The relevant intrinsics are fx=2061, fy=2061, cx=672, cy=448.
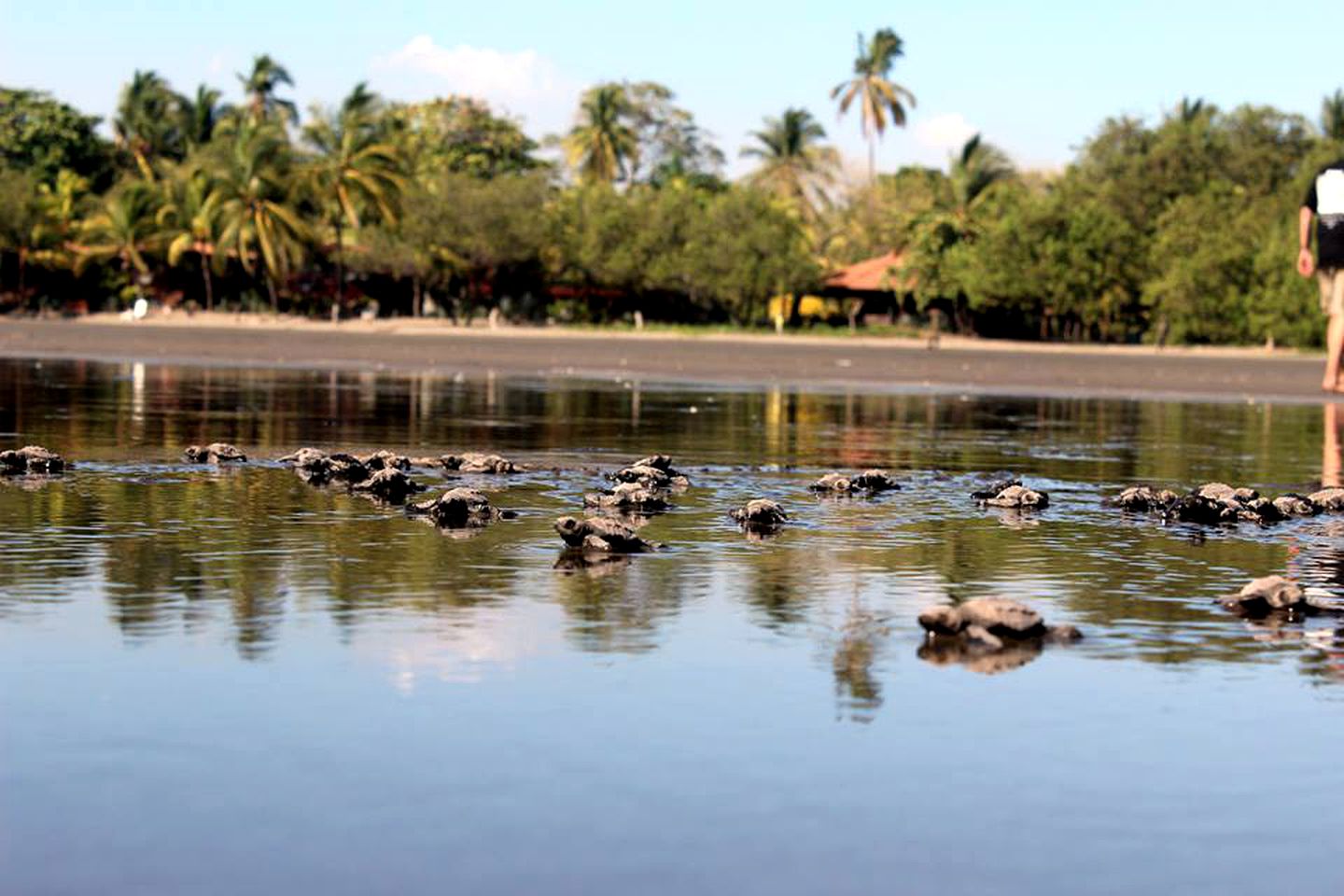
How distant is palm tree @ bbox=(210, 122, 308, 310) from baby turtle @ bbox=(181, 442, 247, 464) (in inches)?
3012

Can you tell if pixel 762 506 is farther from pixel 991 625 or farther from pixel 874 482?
pixel 991 625

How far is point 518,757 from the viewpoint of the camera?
6.24m

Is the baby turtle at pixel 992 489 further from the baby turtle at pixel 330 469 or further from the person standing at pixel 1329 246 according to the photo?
the baby turtle at pixel 330 469

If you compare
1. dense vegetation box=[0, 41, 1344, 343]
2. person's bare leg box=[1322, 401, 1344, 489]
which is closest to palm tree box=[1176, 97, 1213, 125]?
dense vegetation box=[0, 41, 1344, 343]

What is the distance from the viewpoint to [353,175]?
96.0 metres

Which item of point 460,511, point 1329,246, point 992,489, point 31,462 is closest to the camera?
point 460,511

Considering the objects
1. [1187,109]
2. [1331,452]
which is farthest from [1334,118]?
[1331,452]

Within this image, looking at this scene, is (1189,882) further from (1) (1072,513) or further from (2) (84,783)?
(1) (1072,513)

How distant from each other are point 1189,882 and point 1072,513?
958cm

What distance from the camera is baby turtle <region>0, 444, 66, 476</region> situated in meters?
16.2

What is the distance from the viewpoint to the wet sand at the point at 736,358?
43.8 m

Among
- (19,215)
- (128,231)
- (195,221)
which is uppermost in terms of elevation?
(19,215)

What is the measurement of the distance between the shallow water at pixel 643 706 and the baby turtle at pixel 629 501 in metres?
0.24

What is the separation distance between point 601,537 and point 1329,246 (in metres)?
5.64
